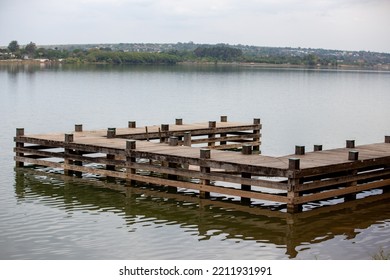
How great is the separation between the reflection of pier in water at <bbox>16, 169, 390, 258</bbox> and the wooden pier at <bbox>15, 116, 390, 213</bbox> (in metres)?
0.37

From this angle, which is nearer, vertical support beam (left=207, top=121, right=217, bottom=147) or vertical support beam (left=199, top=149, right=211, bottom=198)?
vertical support beam (left=199, top=149, right=211, bottom=198)

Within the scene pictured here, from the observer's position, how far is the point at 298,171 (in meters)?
18.8

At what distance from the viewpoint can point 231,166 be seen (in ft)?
66.1

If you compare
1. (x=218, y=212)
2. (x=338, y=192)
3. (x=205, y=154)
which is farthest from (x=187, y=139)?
(x=338, y=192)

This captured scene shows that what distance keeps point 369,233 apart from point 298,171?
7.26ft

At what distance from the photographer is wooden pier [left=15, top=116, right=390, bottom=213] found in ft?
63.8

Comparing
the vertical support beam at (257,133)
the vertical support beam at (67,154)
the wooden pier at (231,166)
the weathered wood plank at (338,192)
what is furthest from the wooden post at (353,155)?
the vertical support beam at (257,133)

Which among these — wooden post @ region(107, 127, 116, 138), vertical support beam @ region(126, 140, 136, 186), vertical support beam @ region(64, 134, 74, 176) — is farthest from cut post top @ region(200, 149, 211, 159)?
wooden post @ region(107, 127, 116, 138)

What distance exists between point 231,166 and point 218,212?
4.10 ft

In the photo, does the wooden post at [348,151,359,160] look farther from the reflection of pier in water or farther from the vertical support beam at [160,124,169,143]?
the vertical support beam at [160,124,169,143]

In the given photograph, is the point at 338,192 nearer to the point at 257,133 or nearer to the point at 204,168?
the point at 204,168

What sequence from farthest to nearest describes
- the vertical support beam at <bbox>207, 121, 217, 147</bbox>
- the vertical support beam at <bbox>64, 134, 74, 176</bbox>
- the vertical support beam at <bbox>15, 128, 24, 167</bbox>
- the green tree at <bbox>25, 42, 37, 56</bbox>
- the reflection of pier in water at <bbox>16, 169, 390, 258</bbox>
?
the green tree at <bbox>25, 42, 37, 56</bbox>
the vertical support beam at <bbox>207, 121, 217, 147</bbox>
the vertical support beam at <bbox>15, 128, 24, 167</bbox>
the vertical support beam at <bbox>64, 134, 74, 176</bbox>
the reflection of pier in water at <bbox>16, 169, 390, 258</bbox>

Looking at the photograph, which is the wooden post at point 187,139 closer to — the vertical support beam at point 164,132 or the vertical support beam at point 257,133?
the vertical support beam at point 164,132

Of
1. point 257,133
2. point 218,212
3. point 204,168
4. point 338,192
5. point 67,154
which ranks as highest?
point 204,168
